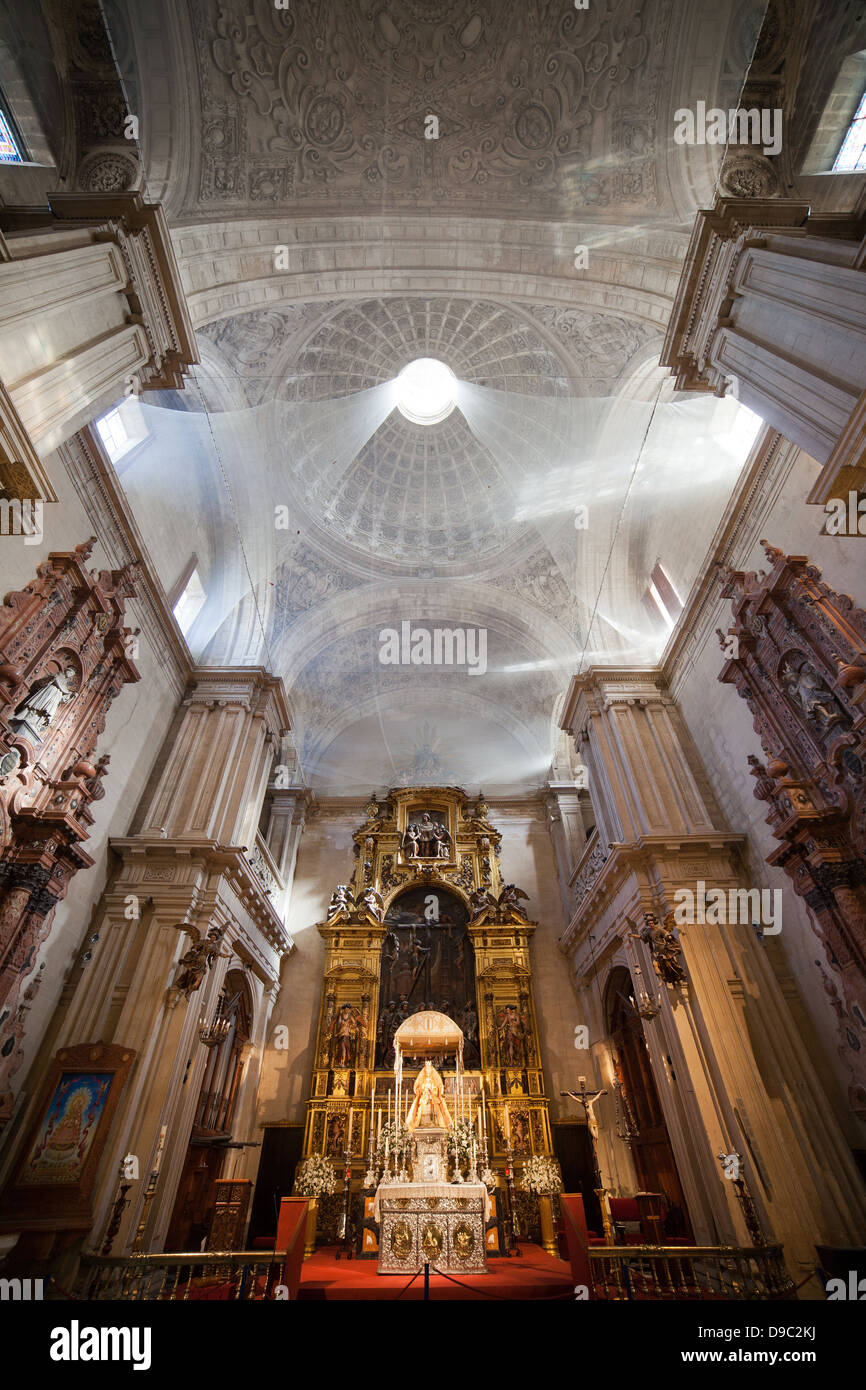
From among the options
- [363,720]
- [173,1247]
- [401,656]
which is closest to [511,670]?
[401,656]

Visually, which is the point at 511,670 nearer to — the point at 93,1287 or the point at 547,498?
the point at 547,498

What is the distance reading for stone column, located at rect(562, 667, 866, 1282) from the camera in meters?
7.78

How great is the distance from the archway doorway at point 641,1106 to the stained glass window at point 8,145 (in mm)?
16328

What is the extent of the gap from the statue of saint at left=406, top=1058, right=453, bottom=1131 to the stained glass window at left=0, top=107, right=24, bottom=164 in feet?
53.1

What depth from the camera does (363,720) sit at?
21438 millimetres

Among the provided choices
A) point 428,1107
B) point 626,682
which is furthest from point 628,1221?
point 626,682

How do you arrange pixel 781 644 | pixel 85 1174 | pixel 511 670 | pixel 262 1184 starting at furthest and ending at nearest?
pixel 511 670 < pixel 262 1184 < pixel 781 644 < pixel 85 1174

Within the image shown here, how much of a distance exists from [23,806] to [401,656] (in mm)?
13649

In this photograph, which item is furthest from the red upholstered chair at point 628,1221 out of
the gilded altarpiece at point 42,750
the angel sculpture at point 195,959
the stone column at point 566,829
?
the gilded altarpiece at point 42,750

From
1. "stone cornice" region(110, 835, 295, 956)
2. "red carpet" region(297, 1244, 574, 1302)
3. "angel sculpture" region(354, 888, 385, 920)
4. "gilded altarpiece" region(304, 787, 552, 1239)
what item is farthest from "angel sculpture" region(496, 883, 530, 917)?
"stone cornice" region(110, 835, 295, 956)

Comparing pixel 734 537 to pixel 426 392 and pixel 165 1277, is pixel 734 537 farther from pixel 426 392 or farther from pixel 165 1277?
pixel 165 1277

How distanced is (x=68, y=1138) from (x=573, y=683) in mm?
12298

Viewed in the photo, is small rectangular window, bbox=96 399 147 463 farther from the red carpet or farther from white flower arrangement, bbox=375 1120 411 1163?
white flower arrangement, bbox=375 1120 411 1163

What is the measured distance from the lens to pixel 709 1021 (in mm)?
9062
